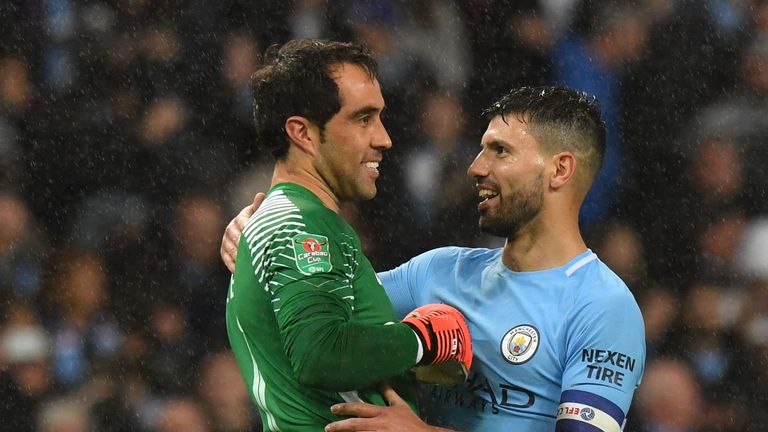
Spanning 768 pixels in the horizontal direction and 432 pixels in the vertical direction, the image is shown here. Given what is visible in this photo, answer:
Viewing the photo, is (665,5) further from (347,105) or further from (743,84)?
(347,105)

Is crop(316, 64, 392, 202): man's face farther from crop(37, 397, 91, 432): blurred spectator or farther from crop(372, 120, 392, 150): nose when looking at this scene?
crop(37, 397, 91, 432): blurred spectator

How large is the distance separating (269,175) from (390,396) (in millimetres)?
2807

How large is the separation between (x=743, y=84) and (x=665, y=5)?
55 cm

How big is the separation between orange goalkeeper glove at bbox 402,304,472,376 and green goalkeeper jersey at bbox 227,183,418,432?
5 cm

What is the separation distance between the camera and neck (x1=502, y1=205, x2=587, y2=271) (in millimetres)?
3107

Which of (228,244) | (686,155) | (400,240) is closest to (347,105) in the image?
(228,244)

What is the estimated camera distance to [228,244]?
301 centimetres

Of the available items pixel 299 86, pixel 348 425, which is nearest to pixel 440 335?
pixel 348 425

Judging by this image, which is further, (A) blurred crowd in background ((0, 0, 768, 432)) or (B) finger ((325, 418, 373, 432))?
(A) blurred crowd in background ((0, 0, 768, 432))

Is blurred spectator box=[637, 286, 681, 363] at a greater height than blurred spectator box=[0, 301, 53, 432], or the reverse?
blurred spectator box=[637, 286, 681, 363]

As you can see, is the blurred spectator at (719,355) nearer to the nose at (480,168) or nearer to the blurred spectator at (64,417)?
the nose at (480,168)

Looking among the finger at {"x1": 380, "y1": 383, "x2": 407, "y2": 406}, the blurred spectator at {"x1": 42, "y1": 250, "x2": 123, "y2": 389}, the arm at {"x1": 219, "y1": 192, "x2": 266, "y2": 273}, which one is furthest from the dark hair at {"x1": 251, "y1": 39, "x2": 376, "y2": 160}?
the blurred spectator at {"x1": 42, "y1": 250, "x2": 123, "y2": 389}

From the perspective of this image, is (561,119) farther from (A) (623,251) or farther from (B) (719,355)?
(B) (719,355)

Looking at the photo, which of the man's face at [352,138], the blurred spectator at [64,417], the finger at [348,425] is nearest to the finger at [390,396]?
the finger at [348,425]
